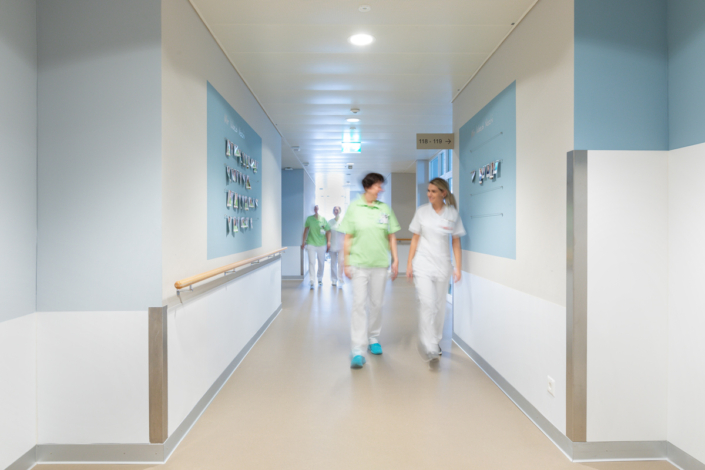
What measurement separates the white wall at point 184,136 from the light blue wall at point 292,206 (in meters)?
7.84

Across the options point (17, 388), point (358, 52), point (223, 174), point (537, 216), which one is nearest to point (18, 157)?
point (17, 388)

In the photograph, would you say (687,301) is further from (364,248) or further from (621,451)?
(364,248)

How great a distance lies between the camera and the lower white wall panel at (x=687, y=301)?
2.35 m

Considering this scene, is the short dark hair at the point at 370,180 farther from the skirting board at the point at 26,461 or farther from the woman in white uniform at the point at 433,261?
the skirting board at the point at 26,461

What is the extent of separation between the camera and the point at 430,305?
421cm

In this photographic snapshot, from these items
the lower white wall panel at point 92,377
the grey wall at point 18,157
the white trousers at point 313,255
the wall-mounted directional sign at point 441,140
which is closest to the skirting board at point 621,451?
the lower white wall panel at point 92,377

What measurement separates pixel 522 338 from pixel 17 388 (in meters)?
3.15

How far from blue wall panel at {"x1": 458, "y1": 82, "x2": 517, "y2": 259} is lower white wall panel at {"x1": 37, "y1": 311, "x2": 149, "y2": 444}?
2.74 meters

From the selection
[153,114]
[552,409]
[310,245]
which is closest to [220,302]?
[153,114]

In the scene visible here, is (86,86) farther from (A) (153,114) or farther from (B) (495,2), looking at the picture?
(B) (495,2)

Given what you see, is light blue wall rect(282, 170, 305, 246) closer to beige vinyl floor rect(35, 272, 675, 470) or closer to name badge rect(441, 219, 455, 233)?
beige vinyl floor rect(35, 272, 675, 470)

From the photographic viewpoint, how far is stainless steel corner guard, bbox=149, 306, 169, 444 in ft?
8.20

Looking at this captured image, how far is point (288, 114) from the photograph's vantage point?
6.11 meters

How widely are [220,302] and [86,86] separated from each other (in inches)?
72.4
